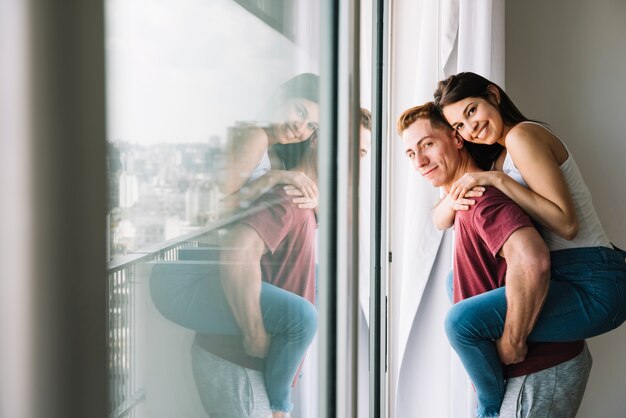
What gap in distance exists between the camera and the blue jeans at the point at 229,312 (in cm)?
22

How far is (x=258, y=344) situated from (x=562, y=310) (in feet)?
3.84

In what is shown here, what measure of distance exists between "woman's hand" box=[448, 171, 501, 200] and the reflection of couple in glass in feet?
2.77

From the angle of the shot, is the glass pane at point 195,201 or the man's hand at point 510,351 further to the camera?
the man's hand at point 510,351

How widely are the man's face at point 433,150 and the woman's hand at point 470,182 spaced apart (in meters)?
0.06

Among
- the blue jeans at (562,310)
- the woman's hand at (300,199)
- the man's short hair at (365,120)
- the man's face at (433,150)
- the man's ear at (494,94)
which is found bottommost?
the blue jeans at (562,310)

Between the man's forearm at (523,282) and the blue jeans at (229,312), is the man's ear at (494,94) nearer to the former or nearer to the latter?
the man's forearm at (523,282)

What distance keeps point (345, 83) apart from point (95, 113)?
668mm

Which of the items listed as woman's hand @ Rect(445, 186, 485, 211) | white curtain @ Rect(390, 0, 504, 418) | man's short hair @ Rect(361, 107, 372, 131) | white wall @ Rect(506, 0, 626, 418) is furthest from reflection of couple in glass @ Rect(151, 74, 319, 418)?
white wall @ Rect(506, 0, 626, 418)

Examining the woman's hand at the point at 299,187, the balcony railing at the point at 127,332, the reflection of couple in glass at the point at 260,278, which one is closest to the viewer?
the balcony railing at the point at 127,332

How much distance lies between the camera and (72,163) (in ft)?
0.45

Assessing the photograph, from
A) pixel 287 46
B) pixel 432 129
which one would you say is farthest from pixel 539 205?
pixel 287 46

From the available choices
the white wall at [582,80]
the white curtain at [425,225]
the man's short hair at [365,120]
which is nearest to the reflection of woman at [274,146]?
the man's short hair at [365,120]

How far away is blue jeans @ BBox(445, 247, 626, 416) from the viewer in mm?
1379

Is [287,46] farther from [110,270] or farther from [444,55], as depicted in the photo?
[444,55]
